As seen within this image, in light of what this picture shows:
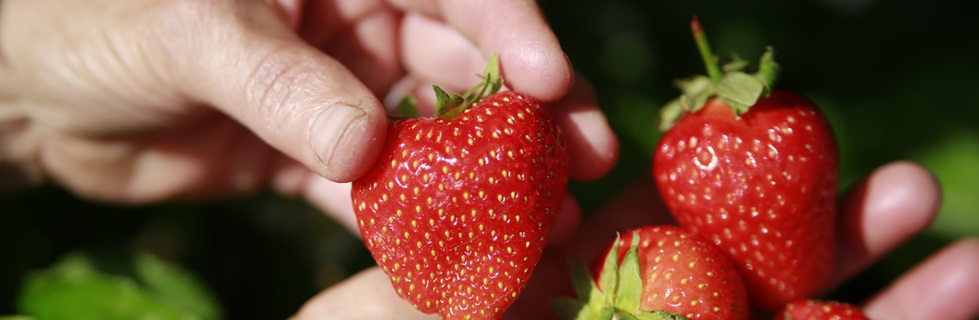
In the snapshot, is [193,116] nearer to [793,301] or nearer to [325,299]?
[325,299]

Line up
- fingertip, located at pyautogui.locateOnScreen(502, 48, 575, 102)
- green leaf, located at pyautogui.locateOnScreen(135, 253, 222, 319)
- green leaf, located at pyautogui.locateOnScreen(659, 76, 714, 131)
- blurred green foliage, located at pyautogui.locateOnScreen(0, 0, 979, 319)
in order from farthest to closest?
blurred green foliage, located at pyautogui.locateOnScreen(0, 0, 979, 319) → green leaf, located at pyautogui.locateOnScreen(135, 253, 222, 319) → green leaf, located at pyautogui.locateOnScreen(659, 76, 714, 131) → fingertip, located at pyautogui.locateOnScreen(502, 48, 575, 102)

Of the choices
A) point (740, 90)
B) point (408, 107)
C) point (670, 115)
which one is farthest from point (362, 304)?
point (740, 90)

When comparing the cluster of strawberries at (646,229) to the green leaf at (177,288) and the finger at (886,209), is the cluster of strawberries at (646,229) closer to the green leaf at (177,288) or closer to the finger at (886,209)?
the finger at (886,209)

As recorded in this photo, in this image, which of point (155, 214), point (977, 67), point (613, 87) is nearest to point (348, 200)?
point (155, 214)

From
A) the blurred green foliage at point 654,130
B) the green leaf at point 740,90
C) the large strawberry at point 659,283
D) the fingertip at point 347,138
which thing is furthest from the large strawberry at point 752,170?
the blurred green foliage at point 654,130

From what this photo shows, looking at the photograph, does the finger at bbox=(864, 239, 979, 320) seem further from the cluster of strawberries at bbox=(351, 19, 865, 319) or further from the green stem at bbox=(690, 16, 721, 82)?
the green stem at bbox=(690, 16, 721, 82)

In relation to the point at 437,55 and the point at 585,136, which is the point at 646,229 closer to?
the point at 585,136

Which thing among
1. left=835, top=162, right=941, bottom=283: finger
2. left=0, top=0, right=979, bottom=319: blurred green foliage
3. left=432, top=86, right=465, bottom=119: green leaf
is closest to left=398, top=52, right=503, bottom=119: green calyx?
left=432, top=86, right=465, bottom=119: green leaf
